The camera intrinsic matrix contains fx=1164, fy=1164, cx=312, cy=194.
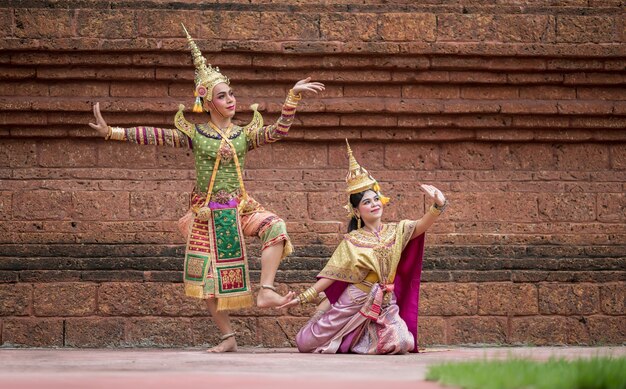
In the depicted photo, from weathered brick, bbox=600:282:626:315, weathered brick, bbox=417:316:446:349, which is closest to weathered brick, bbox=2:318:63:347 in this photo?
weathered brick, bbox=417:316:446:349

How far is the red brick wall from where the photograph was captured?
888 centimetres

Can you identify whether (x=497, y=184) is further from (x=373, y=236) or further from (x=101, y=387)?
(x=101, y=387)

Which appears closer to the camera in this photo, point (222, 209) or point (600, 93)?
point (222, 209)

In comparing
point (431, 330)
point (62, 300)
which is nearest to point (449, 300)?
point (431, 330)

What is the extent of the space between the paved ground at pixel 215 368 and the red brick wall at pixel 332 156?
1.96 feet

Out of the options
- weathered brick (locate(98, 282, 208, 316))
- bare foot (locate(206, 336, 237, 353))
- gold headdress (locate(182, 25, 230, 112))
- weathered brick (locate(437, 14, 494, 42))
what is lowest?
bare foot (locate(206, 336, 237, 353))

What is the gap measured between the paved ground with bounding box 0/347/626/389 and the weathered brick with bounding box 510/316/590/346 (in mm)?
500

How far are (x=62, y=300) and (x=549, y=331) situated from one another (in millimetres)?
3736

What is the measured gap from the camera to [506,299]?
9.01 metres

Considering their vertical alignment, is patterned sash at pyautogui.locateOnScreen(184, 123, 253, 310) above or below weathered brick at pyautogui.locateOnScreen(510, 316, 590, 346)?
above

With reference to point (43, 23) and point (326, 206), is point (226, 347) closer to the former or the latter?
point (326, 206)

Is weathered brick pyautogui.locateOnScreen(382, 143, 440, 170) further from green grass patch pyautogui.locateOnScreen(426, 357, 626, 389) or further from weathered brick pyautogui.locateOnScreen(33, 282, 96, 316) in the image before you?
green grass patch pyautogui.locateOnScreen(426, 357, 626, 389)

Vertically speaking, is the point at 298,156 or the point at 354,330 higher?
the point at 298,156

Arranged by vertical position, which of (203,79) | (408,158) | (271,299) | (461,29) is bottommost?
(271,299)
